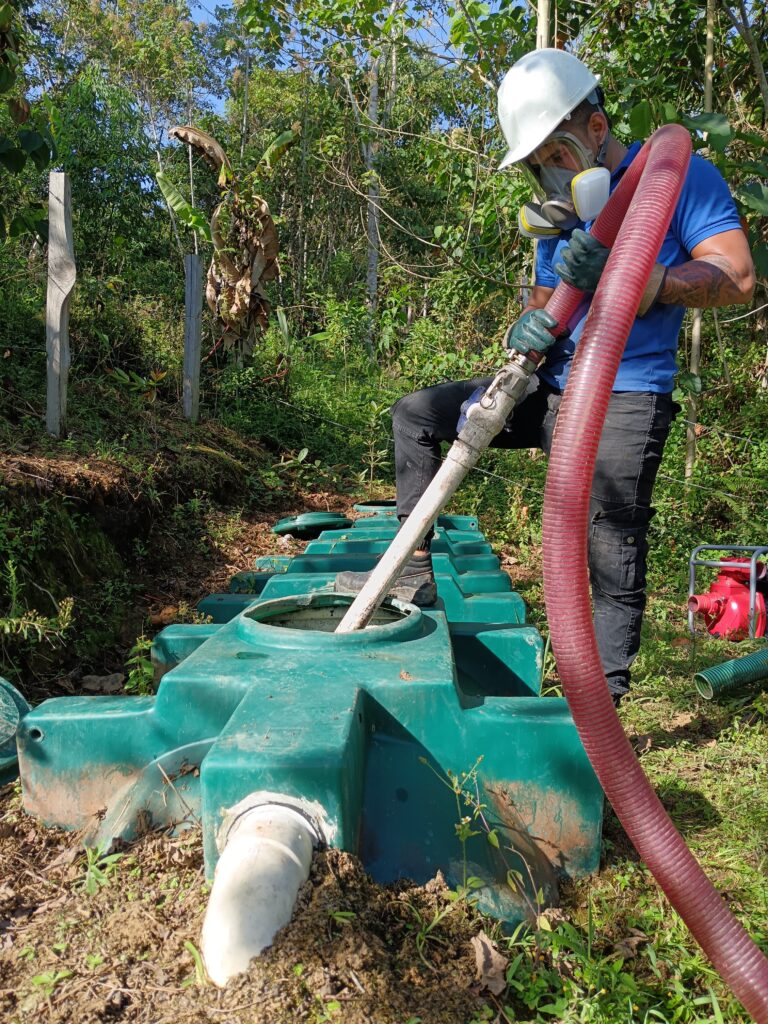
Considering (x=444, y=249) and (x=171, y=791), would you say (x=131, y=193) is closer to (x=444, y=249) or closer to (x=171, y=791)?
(x=444, y=249)

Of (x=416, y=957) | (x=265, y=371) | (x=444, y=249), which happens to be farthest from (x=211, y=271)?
(x=416, y=957)

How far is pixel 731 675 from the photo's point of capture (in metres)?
2.99

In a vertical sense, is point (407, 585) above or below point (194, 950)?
above

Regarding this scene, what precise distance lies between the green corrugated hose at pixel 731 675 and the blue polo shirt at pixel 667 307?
1.18 metres

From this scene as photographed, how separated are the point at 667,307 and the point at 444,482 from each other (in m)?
0.94

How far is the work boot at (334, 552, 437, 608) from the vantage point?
98.0 inches

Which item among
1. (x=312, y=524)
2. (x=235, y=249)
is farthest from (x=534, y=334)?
(x=235, y=249)

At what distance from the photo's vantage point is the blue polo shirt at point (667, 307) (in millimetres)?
2244

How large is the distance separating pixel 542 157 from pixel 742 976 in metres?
2.22

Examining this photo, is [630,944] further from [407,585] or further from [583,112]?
[583,112]

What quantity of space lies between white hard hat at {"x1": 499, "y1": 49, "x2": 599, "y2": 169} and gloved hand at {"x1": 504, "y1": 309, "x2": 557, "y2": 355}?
66cm

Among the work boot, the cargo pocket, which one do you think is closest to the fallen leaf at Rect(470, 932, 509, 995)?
the work boot

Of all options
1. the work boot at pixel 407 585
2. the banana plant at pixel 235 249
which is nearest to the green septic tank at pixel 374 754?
the work boot at pixel 407 585

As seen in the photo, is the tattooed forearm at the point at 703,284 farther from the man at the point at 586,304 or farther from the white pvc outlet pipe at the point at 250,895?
the white pvc outlet pipe at the point at 250,895
